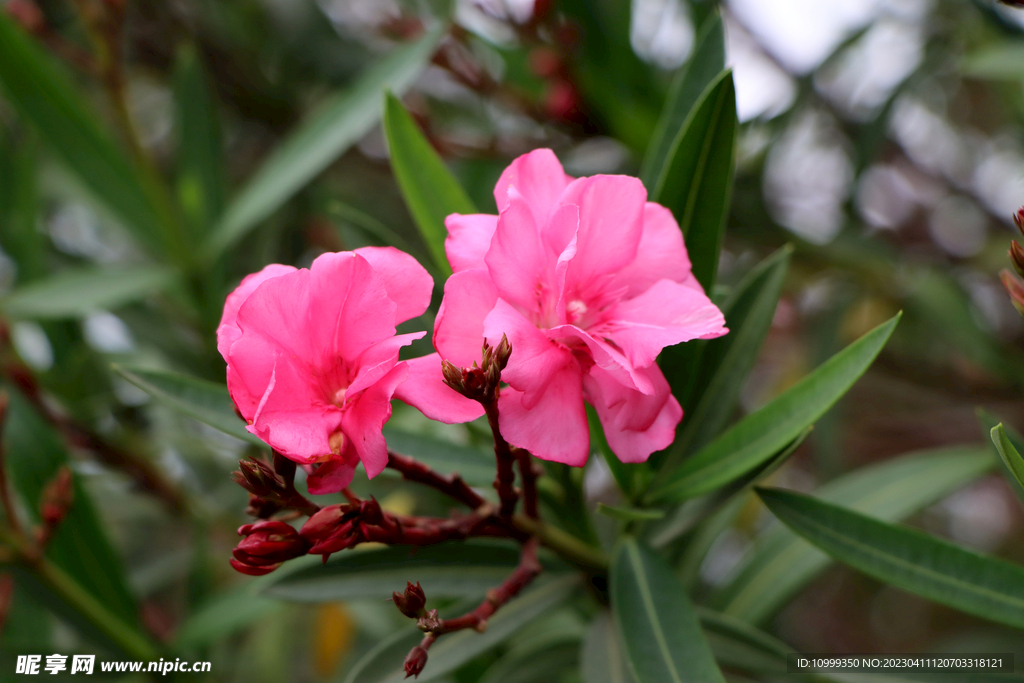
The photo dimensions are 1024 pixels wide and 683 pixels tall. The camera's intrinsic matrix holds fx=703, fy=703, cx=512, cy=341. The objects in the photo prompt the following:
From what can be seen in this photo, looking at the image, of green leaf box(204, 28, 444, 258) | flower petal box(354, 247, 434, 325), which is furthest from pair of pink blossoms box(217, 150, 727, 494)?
green leaf box(204, 28, 444, 258)

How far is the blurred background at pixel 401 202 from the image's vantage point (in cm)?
161

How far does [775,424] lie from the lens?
2.52 feet

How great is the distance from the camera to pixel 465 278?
0.63 m

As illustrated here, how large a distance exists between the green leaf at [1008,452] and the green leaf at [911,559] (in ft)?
0.51

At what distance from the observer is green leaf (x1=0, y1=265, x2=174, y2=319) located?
1.39 m

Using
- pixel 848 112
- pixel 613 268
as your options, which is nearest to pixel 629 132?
pixel 848 112

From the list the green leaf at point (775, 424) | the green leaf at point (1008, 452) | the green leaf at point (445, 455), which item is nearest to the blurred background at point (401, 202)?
the green leaf at point (445, 455)

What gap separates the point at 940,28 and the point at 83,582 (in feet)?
9.22

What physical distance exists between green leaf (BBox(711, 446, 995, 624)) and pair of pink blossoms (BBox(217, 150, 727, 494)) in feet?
2.15

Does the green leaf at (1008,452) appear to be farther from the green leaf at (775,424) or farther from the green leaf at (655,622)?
the green leaf at (655,622)

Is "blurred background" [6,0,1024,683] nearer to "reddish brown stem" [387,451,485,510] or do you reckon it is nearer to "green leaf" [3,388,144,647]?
"green leaf" [3,388,144,647]

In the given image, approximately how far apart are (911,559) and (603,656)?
38 cm

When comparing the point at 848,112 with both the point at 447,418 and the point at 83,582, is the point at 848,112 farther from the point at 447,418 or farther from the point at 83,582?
the point at 83,582

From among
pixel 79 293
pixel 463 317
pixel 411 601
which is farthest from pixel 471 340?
pixel 79 293
